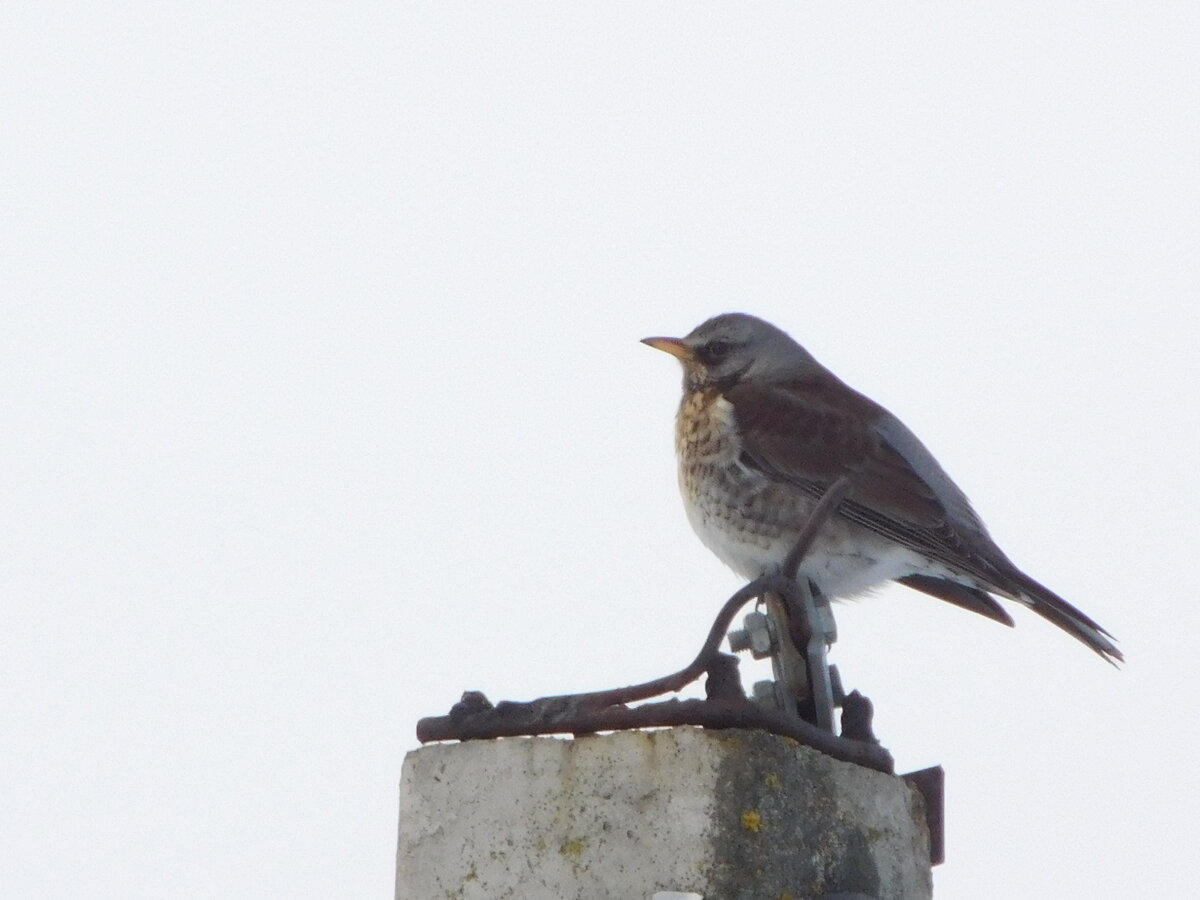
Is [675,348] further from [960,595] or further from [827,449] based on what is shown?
[960,595]

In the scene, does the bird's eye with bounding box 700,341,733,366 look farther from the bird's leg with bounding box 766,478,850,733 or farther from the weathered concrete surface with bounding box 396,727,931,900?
the weathered concrete surface with bounding box 396,727,931,900

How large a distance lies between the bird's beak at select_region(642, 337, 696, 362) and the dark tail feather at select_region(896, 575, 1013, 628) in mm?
1348

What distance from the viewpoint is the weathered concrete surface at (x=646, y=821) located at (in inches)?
89.1

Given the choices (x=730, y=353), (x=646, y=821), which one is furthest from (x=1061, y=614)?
(x=646, y=821)

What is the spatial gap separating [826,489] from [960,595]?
0.63 m

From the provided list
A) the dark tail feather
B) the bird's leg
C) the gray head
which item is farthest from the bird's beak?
the bird's leg

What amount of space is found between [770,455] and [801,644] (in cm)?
343

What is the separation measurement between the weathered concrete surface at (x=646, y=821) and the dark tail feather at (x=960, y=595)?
3.30m

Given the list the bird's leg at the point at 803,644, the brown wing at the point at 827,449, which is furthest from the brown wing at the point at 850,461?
the bird's leg at the point at 803,644

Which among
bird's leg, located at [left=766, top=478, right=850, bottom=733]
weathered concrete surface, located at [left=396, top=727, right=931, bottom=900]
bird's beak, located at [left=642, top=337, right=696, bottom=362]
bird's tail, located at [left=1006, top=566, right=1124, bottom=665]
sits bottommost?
weathered concrete surface, located at [left=396, top=727, right=931, bottom=900]

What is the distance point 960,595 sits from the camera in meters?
5.87

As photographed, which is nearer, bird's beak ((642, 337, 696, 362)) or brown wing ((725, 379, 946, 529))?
brown wing ((725, 379, 946, 529))

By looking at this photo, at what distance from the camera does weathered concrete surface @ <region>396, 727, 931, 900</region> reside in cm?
226

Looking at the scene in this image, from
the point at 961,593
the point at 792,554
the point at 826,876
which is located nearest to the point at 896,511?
the point at 961,593
